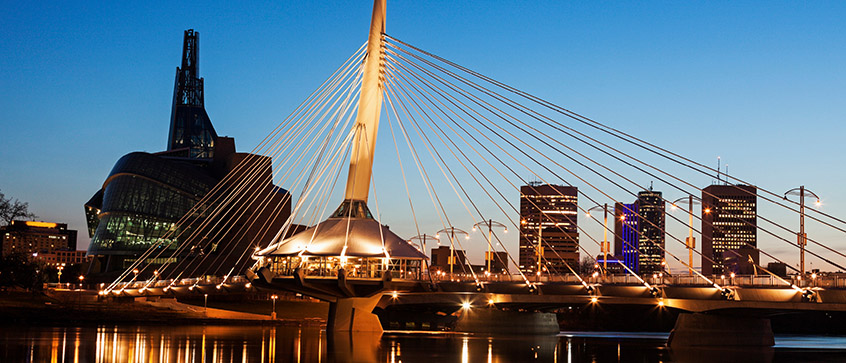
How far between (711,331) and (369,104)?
26.8m

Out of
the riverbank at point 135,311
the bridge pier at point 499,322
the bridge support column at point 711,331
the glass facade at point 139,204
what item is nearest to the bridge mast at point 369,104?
the bridge support column at point 711,331

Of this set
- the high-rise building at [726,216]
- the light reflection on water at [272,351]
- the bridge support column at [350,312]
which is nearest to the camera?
the light reflection on water at [272,351]

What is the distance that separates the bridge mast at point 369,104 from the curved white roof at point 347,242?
149 inches

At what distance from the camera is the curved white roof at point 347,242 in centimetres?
5988

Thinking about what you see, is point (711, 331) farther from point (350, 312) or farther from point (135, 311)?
point (135, 311)

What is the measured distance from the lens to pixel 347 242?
196 ft

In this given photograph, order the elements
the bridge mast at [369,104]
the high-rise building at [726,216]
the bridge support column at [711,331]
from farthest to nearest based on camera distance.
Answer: the bridge support column at [711,331], the bridge mast at [369,104], the high-rise building at [726,216]

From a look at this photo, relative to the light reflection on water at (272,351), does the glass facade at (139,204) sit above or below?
above

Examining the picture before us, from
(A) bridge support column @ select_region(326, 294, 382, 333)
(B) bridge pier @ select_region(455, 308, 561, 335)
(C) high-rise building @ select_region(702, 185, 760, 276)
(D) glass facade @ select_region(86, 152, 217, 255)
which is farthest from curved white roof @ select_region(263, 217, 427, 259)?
(D) glass facade @ select_region(86, 152, 217, 255)

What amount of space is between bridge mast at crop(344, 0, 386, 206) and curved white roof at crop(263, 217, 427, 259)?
378 cm

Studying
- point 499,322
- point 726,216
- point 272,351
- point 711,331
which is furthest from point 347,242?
point 726,216

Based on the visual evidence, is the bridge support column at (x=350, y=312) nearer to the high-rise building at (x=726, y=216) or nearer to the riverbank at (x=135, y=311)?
the high-rise building at (x=726, y=216)

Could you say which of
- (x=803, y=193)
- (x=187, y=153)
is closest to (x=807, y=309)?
(x=803, y=193)

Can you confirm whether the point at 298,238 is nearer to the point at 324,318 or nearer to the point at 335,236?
the point at 335,236
